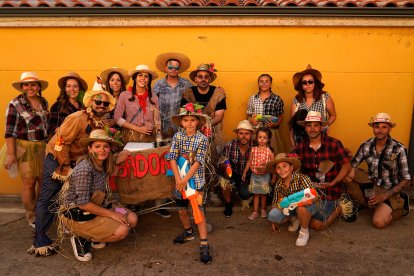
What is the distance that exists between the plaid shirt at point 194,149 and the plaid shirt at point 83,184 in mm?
850

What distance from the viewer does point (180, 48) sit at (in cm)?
540

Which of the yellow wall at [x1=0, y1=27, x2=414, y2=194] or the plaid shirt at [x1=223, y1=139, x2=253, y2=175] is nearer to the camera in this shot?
the plaid shirt at [x1=223, y1=139, x2=253, y2=175]

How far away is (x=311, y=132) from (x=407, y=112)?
2.40 meters

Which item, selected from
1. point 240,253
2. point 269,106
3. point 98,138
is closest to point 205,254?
point 240,253

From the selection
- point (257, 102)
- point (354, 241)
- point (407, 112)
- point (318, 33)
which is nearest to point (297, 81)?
point (257, 102)

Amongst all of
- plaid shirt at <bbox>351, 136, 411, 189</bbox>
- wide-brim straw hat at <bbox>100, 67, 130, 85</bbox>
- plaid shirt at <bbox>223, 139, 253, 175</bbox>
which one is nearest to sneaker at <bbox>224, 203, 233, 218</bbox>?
plaid shirt at <bbox>223, 139, 253, 175</bbox>

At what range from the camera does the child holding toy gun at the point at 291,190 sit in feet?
12.4

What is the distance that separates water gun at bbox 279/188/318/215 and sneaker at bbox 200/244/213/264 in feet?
3.43

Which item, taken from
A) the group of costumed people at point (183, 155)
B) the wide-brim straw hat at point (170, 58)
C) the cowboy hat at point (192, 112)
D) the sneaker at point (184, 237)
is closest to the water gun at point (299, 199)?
the group of costumed people at point (183, 155)

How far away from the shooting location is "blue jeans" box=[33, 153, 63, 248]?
367 centimetres

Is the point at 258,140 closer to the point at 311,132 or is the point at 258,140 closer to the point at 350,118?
the point at 311,132

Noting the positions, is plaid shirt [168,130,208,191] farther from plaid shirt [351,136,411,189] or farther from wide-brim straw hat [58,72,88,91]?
plaid shirt [351,136,411,189]

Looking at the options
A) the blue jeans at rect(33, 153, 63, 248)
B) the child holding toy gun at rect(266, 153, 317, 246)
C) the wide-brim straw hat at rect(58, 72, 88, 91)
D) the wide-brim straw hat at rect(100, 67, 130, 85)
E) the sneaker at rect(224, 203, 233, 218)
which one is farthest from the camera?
the wide-brim straw hat at rect(100, 67, 130, 85)

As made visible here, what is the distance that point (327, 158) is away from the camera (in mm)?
4168
